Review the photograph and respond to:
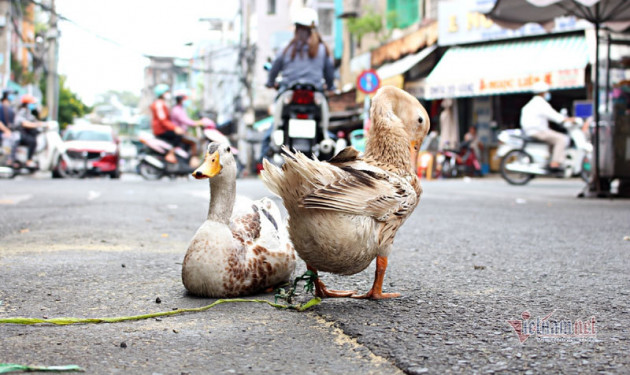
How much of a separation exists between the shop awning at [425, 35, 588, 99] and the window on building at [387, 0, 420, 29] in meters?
3.81

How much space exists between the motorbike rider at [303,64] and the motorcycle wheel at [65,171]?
11.0 m

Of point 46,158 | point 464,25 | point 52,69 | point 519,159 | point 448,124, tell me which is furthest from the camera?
point 448,124

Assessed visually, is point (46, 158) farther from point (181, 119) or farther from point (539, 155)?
point (539, 155)

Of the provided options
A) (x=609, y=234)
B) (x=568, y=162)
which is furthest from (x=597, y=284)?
(x=568, y=162)

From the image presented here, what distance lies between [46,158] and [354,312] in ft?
51.1

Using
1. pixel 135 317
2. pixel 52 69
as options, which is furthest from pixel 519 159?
pixel 52 69

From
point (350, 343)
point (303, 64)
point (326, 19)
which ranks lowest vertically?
point (350, 343)

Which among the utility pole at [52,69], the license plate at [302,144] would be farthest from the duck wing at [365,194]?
the utility pole at [52,69]

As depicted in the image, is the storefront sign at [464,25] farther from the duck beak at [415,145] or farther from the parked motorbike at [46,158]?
the duck beak at [415,145]

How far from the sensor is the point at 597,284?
317cm

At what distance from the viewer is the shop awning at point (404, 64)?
22.9m

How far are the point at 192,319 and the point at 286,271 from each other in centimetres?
68

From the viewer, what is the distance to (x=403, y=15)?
86.3ft

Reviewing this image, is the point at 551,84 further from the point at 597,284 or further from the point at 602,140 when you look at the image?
the point at 597,284
